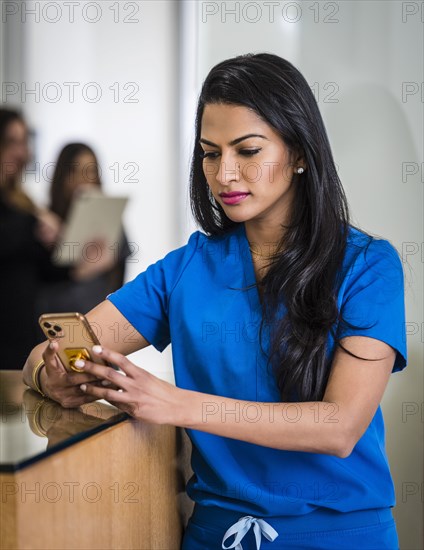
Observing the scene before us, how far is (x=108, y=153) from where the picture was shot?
12.1ft

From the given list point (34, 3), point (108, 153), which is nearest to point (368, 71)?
point (108, 153)

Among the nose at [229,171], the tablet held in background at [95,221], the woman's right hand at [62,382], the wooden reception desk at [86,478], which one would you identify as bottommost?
the wooden reception desk at [86,478]

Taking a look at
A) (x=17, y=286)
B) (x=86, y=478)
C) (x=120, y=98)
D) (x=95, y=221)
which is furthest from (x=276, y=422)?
(x=120, y=98)

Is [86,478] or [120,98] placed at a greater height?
[120,98]

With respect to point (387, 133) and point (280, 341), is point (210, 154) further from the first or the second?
point (387, 133)

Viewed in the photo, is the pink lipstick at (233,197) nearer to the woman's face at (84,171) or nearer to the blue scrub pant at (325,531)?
the blue scrub pant at (325,531)

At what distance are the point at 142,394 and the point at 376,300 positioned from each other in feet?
1.20

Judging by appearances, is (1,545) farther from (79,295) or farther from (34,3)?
(34,3)

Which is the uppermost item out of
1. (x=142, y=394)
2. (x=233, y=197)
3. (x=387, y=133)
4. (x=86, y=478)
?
(x=387, y=133)

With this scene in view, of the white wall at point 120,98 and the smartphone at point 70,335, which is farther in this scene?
the white wall at point 120,98

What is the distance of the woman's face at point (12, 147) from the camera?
2.81 m

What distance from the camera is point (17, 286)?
2.39 m

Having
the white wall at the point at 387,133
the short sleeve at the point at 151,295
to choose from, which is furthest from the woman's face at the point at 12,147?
the short sleeve at the point at 151,295

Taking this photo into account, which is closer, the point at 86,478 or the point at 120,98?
the point at 86,478
